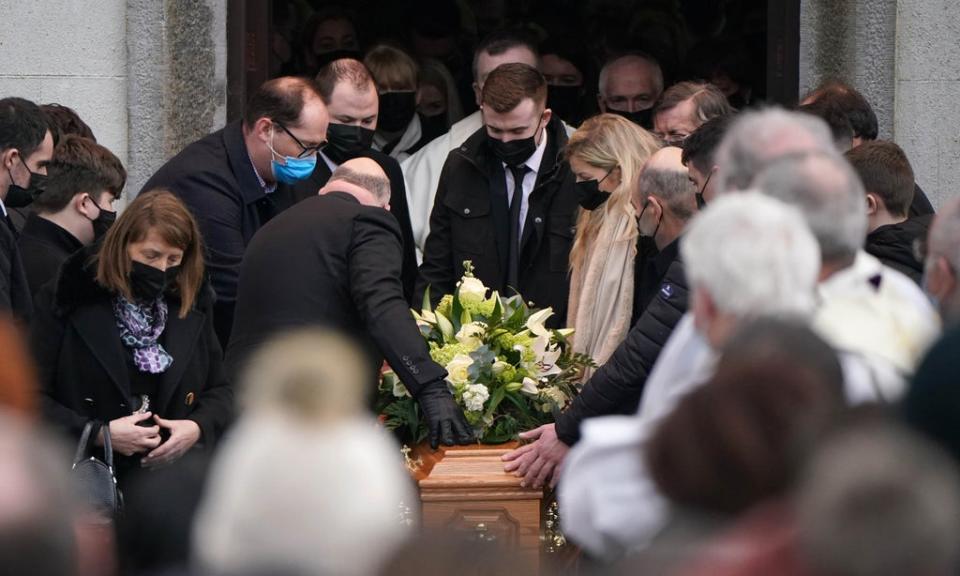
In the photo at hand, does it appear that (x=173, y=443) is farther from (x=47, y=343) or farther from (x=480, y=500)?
(x=480, y=500)

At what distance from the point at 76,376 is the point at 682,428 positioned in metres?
3.22

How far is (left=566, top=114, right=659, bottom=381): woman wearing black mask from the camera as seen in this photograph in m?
5.95

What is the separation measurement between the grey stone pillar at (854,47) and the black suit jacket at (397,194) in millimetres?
1790

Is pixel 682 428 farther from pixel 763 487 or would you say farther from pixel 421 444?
pixel 421 444

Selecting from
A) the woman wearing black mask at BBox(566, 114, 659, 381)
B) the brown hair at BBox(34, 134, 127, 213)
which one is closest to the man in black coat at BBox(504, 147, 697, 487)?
the woman wearing black mask at BBox(566, 114, 659, 381)

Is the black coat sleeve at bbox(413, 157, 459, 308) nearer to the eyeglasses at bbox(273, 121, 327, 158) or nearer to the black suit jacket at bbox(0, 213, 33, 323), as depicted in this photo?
the eyeglasses at bbox(273, 121, 327, 158)

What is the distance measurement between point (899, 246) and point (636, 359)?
863 mm

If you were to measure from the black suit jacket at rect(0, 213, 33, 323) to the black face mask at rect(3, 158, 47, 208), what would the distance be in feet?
1.45

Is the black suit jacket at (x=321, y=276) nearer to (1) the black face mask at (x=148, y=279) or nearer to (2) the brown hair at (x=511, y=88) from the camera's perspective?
(1) the black face mask at (x=148, y=279)

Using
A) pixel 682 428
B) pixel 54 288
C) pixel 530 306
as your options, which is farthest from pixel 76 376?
pixel 682 428

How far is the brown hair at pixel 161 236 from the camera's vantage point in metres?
5.35

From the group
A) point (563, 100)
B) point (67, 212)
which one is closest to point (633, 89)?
point (563, 100)

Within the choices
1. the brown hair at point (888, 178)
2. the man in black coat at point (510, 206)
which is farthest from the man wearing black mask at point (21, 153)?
the brown hair at point (888, 178)

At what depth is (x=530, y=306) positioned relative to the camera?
6355 mm
